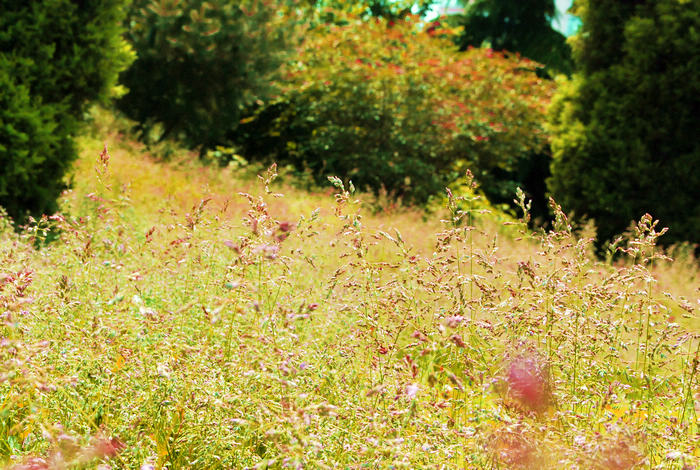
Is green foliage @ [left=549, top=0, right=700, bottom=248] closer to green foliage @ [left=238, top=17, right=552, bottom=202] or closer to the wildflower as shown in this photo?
green foliage @ [left=238, top=17, right=552, bottom=202]

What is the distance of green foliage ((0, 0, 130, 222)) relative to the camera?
6.47 m

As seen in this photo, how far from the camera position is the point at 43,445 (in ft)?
6.51

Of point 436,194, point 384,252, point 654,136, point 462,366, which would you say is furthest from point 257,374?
point 436,194

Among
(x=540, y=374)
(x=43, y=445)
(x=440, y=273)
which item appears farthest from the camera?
(x=440, y=273)

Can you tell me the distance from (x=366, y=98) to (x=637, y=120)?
5.21 m

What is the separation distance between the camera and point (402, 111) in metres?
12.2

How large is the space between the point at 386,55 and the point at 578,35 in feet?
13.2

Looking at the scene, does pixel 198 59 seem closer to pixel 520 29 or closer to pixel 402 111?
pixel 402 111

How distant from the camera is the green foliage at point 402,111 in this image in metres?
12.2

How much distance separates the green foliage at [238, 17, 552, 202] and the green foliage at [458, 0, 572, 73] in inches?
253

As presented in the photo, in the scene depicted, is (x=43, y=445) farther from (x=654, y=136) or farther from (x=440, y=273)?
(x=654, y=136)

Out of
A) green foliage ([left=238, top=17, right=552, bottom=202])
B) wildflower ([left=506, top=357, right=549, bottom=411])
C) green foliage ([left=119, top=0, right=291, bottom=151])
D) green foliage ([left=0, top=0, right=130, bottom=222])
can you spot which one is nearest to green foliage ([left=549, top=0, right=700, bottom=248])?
green foliage ([left=238, top=17, right=552, bottom=202])

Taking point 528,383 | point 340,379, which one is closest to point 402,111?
point 340,379

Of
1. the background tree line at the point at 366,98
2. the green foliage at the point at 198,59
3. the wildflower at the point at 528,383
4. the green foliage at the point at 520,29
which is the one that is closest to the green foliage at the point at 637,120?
the background tree line at the point at 366,98
